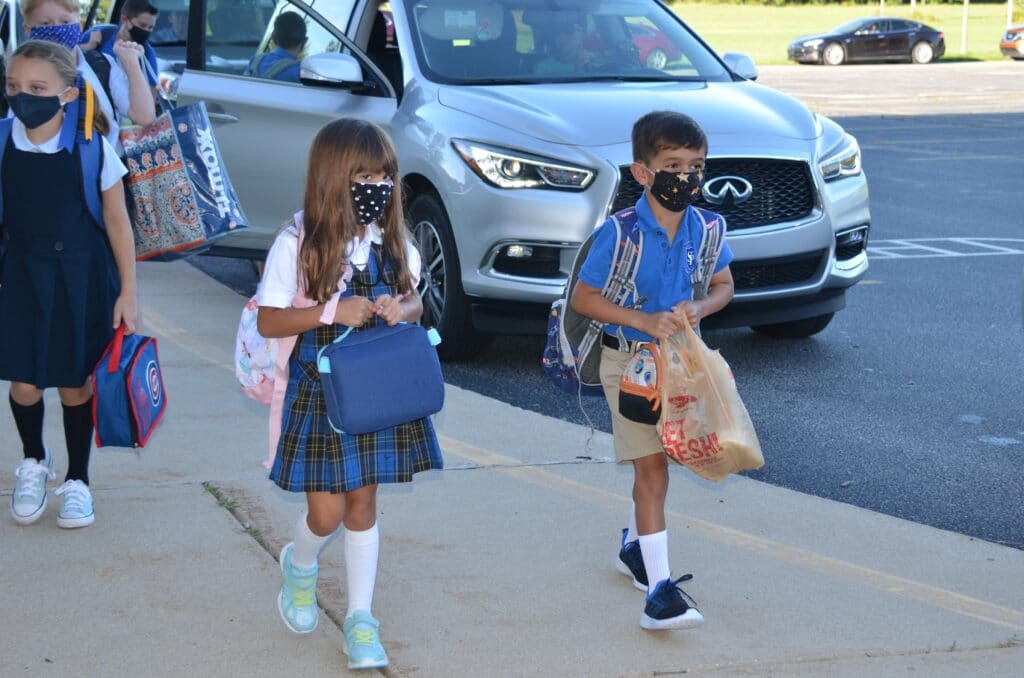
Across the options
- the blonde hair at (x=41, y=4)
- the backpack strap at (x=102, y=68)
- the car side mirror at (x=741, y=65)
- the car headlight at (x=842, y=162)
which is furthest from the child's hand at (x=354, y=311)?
the car side mirror at (x=741, y=65)

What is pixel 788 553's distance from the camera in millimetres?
4715

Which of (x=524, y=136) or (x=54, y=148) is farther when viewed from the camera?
(x=524, y=136)

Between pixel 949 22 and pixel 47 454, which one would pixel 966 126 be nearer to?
pixel 47 454

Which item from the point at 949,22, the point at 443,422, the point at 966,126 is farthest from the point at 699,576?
the point at 949,22

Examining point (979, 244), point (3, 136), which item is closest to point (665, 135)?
point (3, 136)

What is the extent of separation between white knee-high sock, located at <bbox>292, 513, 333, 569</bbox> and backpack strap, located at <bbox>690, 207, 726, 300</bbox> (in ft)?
4.15

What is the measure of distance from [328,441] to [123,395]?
1.16 metres

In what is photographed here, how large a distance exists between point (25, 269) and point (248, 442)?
1.42m

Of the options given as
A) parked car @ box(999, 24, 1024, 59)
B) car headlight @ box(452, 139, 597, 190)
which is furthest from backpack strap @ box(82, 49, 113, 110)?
parked car @ box(999, 24, 1024, 59)

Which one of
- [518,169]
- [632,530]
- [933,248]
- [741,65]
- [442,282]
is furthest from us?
[933,248]

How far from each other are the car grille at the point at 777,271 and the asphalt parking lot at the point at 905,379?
0.47m

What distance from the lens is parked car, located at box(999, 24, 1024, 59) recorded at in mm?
41531

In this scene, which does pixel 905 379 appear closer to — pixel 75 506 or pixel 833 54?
pixel 75 506

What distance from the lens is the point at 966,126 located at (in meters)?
22.6
